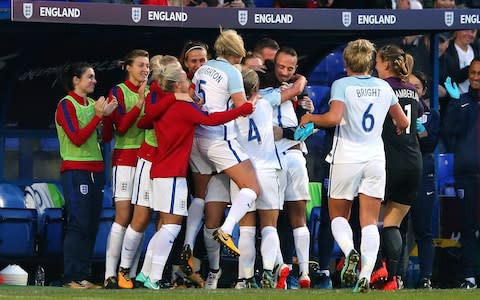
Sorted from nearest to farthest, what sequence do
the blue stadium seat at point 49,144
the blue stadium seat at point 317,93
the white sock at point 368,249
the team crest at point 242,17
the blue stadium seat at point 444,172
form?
the white sock at point 368,249, the team crest at point 242,17, the blue stadium seat at point 49,144, the blue stadium seat at point 317,93, the blue stadium seat at point 444,172

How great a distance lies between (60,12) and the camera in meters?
13.3

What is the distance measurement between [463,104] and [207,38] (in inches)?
98.1

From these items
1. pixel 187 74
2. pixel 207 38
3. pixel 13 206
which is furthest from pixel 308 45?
pixel 13 206

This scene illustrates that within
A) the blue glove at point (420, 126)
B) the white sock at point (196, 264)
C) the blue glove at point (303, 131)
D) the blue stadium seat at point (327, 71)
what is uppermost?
the blue stadium seat at point (327, 71)

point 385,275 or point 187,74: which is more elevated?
point 187,74

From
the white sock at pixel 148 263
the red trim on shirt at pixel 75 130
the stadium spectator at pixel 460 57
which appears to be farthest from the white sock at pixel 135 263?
the stadium spectator at pixel 460 57

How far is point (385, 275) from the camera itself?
42.0ft

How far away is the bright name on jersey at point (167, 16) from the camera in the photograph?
536 inches

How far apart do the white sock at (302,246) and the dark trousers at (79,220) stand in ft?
5.77

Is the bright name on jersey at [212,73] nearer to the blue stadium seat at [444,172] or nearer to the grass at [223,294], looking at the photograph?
the grass at [223,294]

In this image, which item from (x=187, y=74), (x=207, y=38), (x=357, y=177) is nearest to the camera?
(x=357, y=177)

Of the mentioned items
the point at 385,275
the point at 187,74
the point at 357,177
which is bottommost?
the point at 385,275

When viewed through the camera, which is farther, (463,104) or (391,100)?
(463,104)

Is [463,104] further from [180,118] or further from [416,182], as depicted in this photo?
[180,118]
